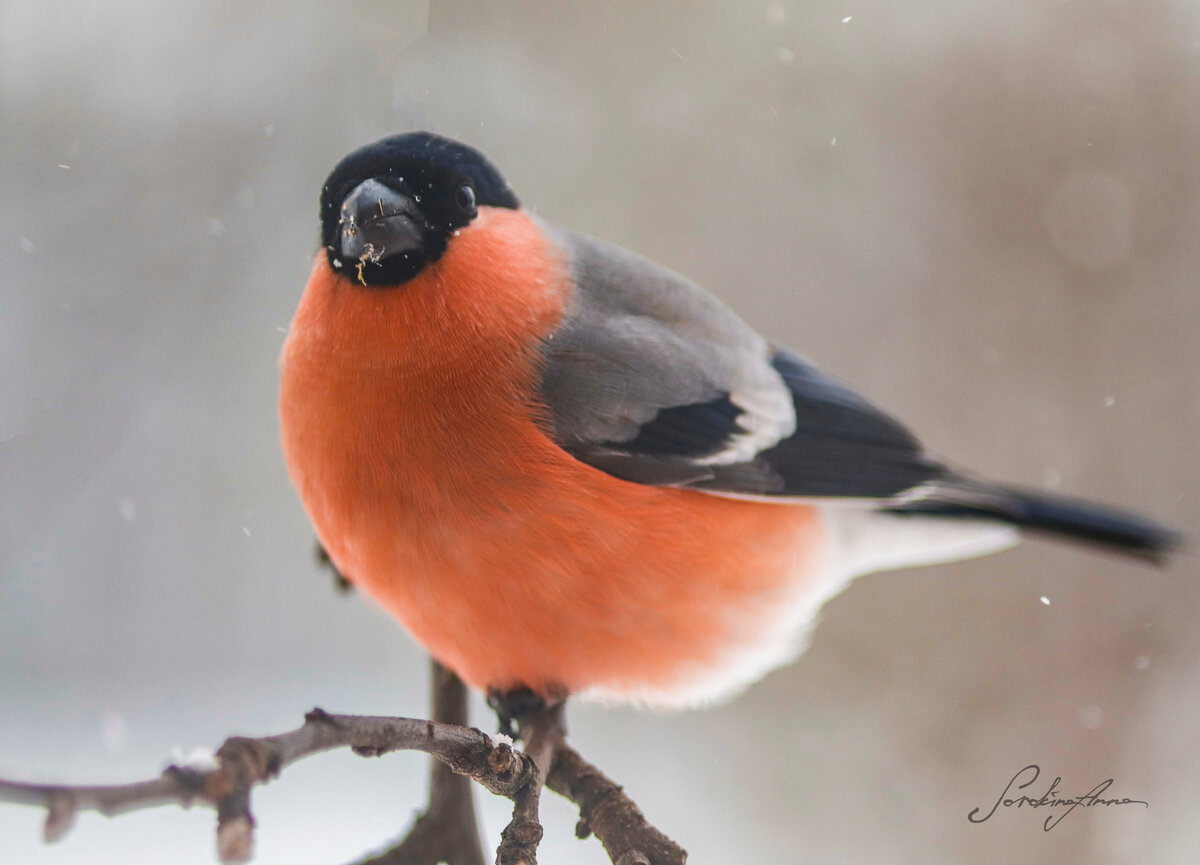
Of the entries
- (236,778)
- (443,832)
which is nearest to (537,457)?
(443,832)

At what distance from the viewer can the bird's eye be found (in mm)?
1487

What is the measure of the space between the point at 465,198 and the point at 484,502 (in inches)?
18.4

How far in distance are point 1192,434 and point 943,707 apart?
114cm


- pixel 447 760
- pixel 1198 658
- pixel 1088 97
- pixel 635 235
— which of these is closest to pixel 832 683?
pixel 1198 658

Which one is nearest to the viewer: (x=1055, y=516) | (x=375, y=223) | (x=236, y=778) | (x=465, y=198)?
(x=236, y=778)

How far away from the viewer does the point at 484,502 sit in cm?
137

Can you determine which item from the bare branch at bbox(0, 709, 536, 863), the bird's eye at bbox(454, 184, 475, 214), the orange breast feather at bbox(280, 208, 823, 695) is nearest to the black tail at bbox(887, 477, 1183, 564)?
the orange breast feather at bbox(280, 208, 823, 695)
